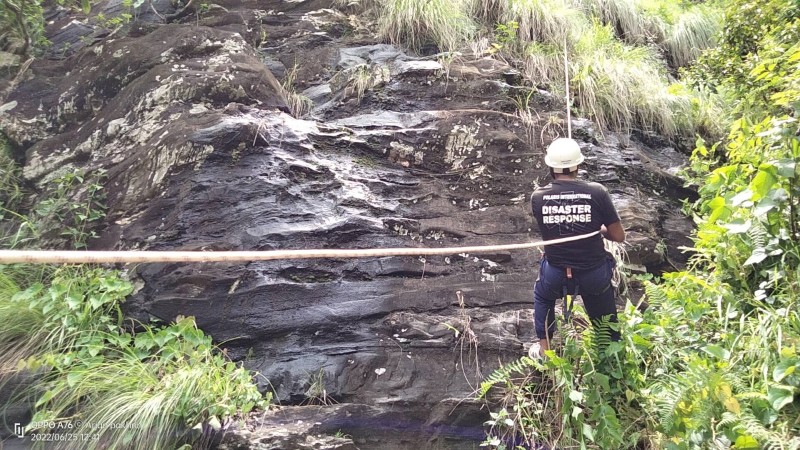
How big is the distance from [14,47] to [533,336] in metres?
6.59

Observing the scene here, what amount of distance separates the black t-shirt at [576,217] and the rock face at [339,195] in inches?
34.1

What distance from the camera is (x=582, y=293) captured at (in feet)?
10.1

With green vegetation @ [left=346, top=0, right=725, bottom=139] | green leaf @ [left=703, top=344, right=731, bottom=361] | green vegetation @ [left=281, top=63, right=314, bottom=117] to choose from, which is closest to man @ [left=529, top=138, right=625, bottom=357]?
green leaf @ [left=703, top=344, right=731, bottom=361]

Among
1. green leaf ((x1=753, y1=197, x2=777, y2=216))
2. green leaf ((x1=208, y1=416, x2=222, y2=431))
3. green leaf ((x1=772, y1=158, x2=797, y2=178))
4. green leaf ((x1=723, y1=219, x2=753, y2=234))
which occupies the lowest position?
green leaf ((x1=208, y1=416, x2=222, y2=431))

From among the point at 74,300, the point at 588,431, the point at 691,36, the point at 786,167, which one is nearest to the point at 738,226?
the point at 786,167

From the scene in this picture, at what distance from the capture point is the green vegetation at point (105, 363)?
9.72ft

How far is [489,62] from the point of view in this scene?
550cm

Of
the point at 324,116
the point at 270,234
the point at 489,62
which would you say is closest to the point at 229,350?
the point at 270,234

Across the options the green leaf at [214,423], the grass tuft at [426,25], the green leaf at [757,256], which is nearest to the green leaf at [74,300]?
the green leaf at [214,423]

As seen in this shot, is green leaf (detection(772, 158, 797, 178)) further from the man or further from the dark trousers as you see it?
the dark trousers

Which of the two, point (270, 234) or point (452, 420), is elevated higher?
point (270, 234)

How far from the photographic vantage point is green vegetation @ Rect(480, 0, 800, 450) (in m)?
2.35

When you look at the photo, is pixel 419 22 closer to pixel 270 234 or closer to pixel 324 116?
pixel 324 116

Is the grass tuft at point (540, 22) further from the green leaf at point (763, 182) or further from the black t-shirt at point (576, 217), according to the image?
the green leaf at point (763, 182)
